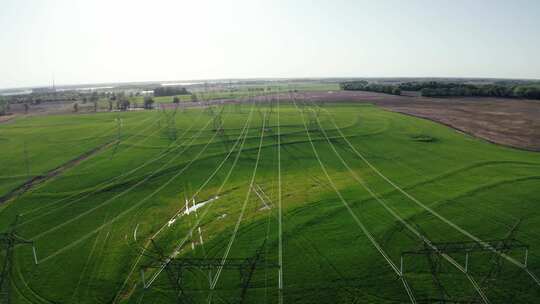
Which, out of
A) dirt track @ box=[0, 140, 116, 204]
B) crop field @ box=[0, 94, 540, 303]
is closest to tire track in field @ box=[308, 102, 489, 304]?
crop field @ box=[0, 94, 540, 303]

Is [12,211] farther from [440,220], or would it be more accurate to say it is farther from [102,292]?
[440,220]

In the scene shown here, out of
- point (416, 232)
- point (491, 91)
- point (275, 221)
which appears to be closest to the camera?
point (416, 232)

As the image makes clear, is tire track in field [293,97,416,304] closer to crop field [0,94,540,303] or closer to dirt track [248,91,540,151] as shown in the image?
crop field [0,94,540,303]

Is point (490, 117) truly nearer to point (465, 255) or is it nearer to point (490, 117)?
point (490, 117)

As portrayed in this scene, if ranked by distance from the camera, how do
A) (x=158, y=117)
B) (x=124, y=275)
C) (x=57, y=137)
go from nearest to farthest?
(x=124, y=275) → (x=57, y=137) → (x=158, y=117)

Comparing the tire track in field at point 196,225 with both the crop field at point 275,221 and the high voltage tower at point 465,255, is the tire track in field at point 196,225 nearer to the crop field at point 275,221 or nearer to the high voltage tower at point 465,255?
the crop field at point 275,221

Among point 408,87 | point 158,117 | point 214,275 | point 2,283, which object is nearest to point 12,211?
point 2,283

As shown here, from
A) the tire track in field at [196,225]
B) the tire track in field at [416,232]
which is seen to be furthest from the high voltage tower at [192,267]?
the tire track in field at [416,232]

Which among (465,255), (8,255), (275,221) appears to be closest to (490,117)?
(465,255)
